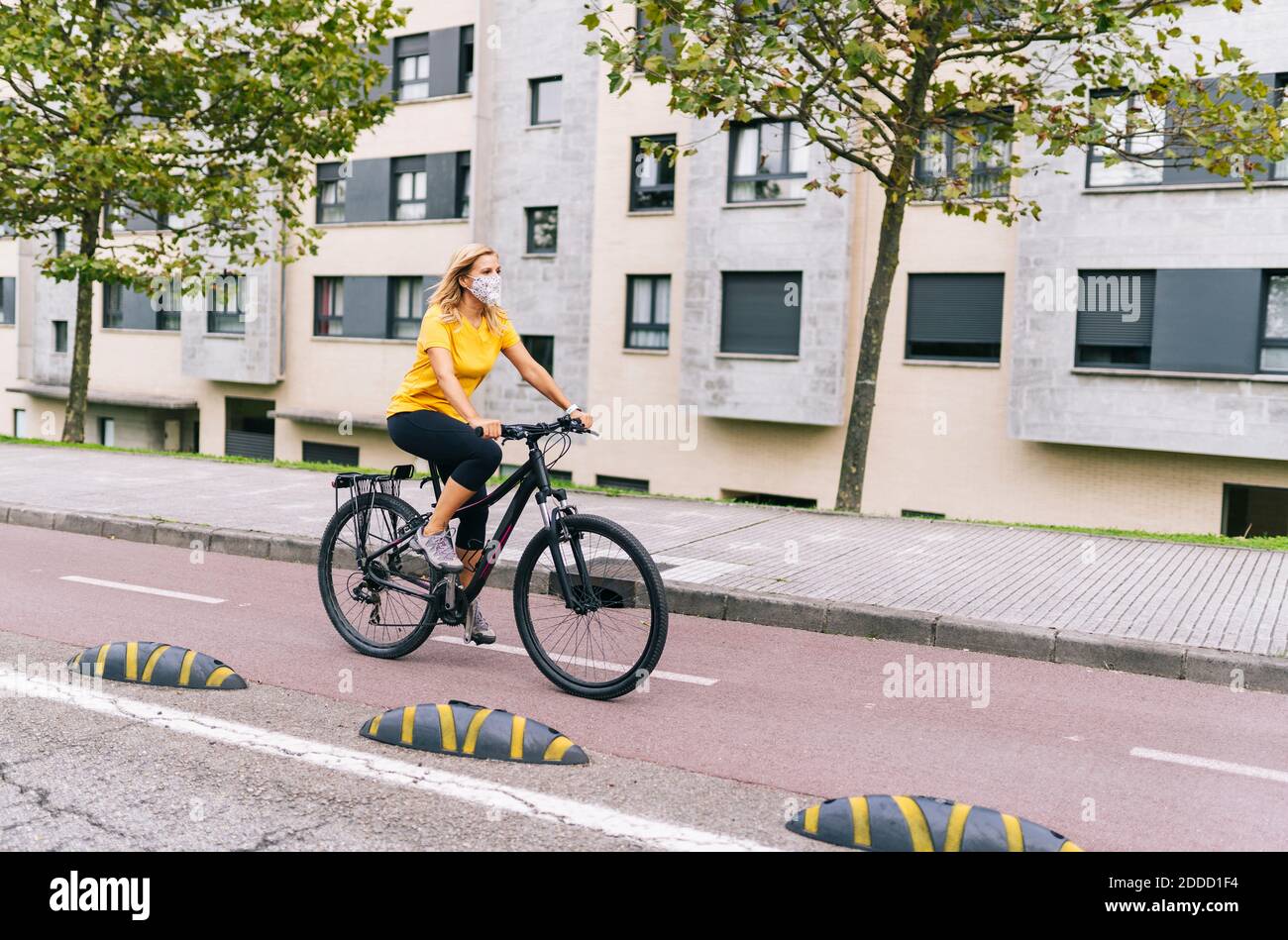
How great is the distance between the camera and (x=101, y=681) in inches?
221

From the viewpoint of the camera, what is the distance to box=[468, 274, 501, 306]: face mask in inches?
228

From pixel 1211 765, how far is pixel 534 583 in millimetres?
2944

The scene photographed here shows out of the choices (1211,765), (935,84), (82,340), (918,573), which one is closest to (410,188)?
(82,340)

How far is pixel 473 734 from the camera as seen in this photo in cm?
470

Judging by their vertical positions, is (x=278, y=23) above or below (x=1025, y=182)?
above

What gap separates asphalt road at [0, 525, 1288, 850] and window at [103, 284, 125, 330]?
2985 centimetres

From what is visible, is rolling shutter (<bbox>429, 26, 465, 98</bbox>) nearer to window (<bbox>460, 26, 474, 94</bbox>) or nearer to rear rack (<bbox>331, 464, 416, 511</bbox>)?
window (<bbox>460, 26, 474, 94</bbox>)

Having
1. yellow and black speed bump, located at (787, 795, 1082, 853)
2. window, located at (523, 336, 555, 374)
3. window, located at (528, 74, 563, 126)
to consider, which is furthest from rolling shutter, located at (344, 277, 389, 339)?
yellow and black speed bump, located at (787, 795, 1082, 853)

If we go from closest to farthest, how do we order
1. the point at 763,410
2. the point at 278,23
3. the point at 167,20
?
the point at 278,23
the point at 167,20
the point at 763,410

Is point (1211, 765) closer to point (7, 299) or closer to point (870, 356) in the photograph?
point (870, 356)

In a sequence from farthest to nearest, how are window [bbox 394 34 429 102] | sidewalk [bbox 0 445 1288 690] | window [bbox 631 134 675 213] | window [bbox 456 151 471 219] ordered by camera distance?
1. window [bbox 394 34 429 102]
2. window [bbox 456 151 471 219]
3. window [bbox 631 134 675 213]
4. sidewalk [bbox 0 445 1288 690]
